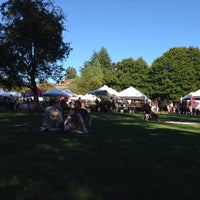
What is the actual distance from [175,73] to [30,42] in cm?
3815

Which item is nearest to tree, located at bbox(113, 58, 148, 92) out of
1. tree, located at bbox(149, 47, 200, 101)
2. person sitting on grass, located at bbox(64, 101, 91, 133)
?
tree, located at bbox(149, 47, 200, 101)

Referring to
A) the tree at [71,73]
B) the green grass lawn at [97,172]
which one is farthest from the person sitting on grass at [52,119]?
the tree at [71,73]

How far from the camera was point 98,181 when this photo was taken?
5.33 metres

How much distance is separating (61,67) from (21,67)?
4.54 m

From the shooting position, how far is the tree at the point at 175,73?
6531 cm

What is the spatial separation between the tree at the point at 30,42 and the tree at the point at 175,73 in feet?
107

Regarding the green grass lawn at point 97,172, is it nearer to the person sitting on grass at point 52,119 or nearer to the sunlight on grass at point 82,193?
the sunlight on grass at point 82,193

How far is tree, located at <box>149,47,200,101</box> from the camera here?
65.3m

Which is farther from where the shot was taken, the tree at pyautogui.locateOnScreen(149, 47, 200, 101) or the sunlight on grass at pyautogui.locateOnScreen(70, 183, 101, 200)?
the tree at pyautogui.locateOnScreen(149, 47, 200, 101)

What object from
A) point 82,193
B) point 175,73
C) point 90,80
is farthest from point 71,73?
point 82,193

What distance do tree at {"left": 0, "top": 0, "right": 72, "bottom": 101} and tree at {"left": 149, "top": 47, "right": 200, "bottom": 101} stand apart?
107 ft

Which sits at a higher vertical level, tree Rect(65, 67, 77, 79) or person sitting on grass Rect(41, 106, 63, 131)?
tree Rect(65, 67, 77, 79)

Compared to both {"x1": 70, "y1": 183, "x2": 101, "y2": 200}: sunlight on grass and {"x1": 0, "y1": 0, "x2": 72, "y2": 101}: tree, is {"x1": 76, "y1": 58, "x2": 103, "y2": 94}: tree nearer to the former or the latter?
{"x1": 0, "y1": 0, "x2": 72, "y2": 101}: tree

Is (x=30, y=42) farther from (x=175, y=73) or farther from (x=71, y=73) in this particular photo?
(x=71, y=73)
